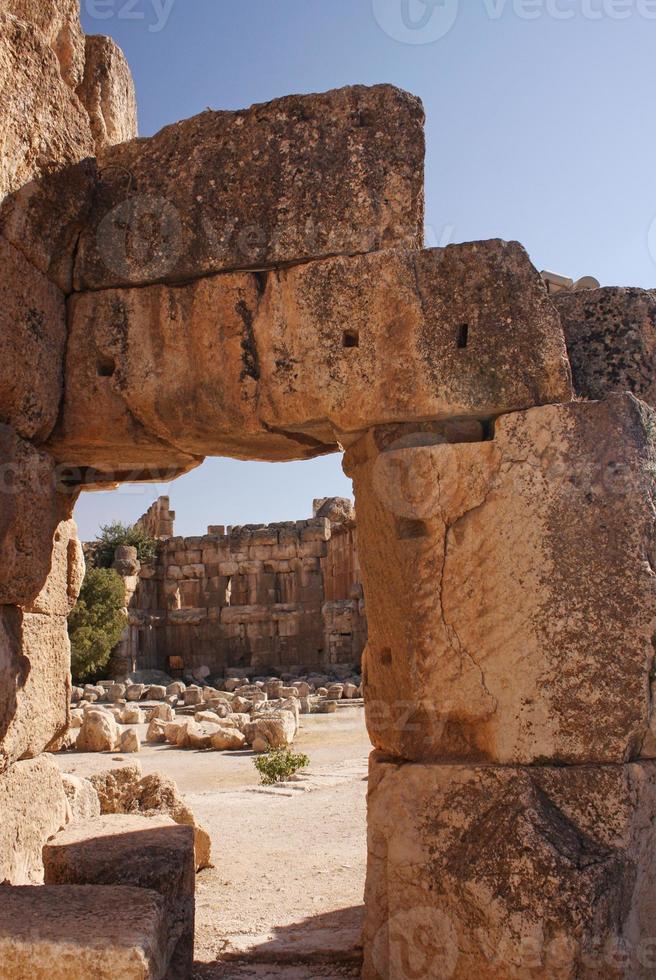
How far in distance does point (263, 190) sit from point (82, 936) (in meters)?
3.25

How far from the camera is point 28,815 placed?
471cm

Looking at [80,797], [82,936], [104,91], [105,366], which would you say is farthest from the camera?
[80,797]

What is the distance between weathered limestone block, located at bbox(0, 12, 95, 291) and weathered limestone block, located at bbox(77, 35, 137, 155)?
76 centimetres

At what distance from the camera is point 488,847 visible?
11.8 feet

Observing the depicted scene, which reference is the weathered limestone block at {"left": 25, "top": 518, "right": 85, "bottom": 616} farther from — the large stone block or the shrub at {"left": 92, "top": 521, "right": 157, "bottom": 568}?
the shrub at {"left": 92, "top": 521, "right": 157, "bottom": 568}

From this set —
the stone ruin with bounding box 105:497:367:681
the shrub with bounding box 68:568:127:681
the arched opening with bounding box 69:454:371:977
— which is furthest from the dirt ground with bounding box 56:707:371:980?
the stone ruin with bounding box 105:497:367:681

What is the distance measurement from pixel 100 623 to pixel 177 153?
1914cm

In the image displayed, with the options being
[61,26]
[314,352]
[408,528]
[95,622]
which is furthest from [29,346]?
[95,622]

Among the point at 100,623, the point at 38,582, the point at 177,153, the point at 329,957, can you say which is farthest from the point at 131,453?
the point at 100,623

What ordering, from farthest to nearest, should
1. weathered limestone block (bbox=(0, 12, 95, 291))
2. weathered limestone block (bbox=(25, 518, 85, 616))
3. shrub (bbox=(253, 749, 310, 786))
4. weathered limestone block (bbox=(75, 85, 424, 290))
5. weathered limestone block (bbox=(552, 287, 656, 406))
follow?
shrub (bbox=(253, 749, 310, 786))
weathered limestone block (bbox=(25, 518, 85, 616))
weathered limestone block (bbox=(552, 287, 656, 406))
weathered limestone block (bbox=(75, 85, 424, 290))
weathered limestone block (bbox=(0, 12, 95, 291))

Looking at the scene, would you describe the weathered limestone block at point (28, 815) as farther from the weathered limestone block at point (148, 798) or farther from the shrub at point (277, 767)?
the shrub at point (277, 767)

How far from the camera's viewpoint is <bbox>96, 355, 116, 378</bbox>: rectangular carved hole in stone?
4.54m

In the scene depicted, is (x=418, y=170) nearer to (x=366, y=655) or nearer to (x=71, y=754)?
(x=366, y=655)

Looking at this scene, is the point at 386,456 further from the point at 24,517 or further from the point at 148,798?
the point at 148,798
